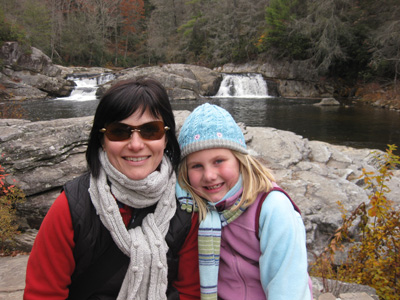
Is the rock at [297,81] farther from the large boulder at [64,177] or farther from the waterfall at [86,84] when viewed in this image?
the large boulder at [64,177]

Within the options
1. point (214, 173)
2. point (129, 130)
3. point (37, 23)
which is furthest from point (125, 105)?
point (37, 23)

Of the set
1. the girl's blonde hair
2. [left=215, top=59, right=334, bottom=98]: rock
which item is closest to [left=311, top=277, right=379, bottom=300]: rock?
the girl's blonde hair

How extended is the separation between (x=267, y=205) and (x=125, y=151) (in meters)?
0.76

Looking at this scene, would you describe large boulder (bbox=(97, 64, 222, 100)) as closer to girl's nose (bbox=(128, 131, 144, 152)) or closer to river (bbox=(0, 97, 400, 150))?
river (bbox=(0, 97, 400, 150))

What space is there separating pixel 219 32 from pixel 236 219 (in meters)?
32.6

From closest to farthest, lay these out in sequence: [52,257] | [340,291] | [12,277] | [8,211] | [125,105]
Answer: [52,257]
[125,105]
[340,291]
[12,277]
[8,211]

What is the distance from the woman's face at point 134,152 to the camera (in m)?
1.42

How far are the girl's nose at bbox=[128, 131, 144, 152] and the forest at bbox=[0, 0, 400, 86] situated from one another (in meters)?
20.0

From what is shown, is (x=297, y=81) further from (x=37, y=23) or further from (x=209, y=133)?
(x=37, y=23)

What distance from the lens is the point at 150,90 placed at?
1442mm

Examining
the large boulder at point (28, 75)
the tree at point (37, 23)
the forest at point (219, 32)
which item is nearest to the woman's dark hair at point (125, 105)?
the forest at point (219, 32)

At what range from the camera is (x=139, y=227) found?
1414 millimetres

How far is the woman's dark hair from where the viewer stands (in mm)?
1396

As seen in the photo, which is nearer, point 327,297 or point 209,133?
point 209,133
